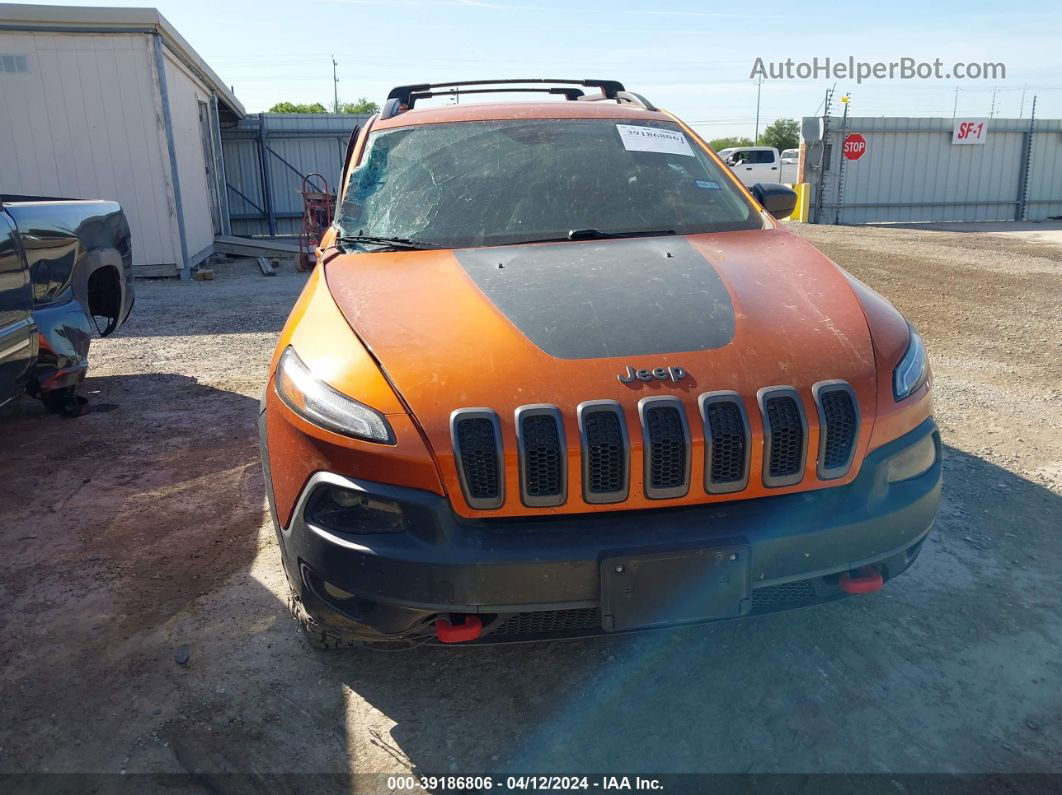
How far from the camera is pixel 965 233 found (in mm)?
17828

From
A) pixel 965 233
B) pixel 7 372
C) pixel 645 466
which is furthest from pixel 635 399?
pixel 965 233

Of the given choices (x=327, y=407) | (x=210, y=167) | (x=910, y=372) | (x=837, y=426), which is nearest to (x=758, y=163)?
(x=210, y=167)

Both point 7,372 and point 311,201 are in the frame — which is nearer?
point 7,372

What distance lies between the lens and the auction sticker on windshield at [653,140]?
366cm

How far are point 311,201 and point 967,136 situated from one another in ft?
54.0

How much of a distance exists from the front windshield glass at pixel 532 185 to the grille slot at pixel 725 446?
4.25 ft

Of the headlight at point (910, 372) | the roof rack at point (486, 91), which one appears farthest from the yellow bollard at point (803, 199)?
the headlight at point (910, 372)

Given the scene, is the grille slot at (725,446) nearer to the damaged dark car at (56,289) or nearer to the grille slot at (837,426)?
the grille slot at (837,426)

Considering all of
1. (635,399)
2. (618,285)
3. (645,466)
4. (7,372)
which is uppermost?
(618,285)

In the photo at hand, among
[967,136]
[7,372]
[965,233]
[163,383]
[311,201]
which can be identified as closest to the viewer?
[7,372]

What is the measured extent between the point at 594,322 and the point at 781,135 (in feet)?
221

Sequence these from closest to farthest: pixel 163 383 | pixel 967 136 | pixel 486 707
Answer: pixel 486 707
pixel 163 383
pixel 967 136

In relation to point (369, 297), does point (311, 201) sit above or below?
below

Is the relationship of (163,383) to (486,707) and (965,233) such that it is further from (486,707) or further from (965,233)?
(965,233)
